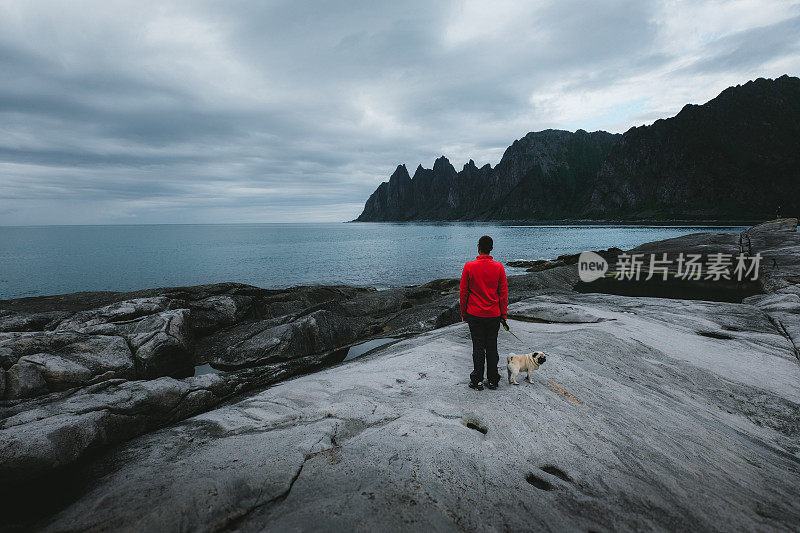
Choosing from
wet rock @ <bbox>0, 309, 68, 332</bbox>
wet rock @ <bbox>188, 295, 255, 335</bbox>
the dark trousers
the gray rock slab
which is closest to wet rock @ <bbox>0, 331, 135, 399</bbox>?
wet rock @ <bbox>188, 295, 255, 335</bbox>

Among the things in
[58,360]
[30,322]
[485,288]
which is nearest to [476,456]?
[485,288]

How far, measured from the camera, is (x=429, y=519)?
414 centimetres

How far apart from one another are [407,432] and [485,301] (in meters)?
3.23

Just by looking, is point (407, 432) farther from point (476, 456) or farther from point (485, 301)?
point (485, 301)

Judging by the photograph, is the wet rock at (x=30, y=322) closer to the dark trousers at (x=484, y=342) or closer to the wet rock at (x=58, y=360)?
the wet rock at (x=58, y=360)

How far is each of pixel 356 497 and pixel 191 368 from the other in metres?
13.5

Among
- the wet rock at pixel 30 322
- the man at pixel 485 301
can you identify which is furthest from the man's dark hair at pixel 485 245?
the wet rock at pixel 30 322

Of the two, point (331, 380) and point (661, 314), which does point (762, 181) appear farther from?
point (331, 380)

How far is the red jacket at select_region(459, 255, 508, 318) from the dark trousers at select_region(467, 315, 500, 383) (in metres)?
0.18

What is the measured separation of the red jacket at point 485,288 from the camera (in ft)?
25.1

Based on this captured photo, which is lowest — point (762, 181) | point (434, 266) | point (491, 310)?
point (434, 266)

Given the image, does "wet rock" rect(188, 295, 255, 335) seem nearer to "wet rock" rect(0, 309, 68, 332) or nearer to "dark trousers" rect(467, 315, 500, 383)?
"wet rock" rect(0, 309, 68, 332)

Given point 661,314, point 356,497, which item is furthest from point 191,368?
point 661,314

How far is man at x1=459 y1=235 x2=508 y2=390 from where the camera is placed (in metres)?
7.66
